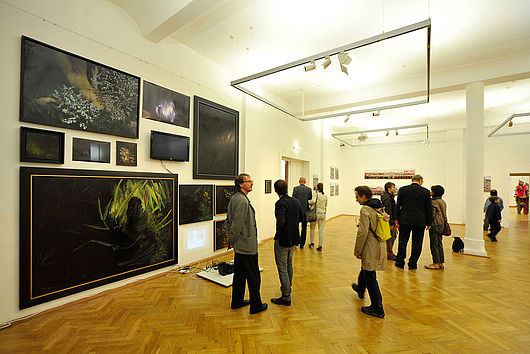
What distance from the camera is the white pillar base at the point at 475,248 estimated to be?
18.2 ft

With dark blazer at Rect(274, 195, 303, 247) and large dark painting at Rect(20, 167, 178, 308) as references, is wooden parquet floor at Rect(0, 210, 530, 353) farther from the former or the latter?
dark blazer at Rect(274, 195, 303, 247)

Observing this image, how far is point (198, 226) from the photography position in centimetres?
496

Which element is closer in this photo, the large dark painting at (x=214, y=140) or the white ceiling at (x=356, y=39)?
the white ceiling at (x=356, y=39)

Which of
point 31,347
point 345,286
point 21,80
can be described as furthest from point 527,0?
point 31,347

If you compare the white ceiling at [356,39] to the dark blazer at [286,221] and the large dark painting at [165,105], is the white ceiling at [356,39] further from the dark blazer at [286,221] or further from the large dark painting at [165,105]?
the dark blazer at [286,221]

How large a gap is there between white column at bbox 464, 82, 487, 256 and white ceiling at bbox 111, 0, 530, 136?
0.50 meters

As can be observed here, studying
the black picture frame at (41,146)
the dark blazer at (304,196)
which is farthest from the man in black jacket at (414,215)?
the black picture frame at (41,146)

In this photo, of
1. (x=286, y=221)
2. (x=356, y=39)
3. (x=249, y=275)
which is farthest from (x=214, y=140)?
(x=356, y=39)

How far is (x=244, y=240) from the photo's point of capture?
113 inches

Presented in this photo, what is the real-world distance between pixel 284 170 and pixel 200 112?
4403 mm

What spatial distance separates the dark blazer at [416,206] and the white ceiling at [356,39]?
287 cm

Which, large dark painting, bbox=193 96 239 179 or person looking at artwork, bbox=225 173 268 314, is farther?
large dark painting, bbox=193 96 239 179

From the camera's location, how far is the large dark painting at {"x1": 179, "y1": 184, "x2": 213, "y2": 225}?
463cm

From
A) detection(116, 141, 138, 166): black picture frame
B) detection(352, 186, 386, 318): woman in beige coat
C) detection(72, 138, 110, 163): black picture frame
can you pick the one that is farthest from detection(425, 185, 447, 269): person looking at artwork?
detection(72, 138, 110, 163): black picture frame
